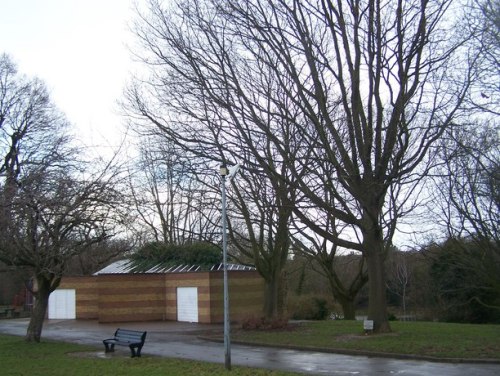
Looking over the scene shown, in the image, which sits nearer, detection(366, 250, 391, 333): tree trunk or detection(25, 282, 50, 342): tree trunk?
detection(25, 282, 50, 342): tree trunk

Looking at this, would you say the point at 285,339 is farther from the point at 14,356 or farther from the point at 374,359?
the point at 14,356

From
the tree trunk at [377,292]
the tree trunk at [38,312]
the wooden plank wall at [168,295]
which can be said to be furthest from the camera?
the wooden plank wall at [168,295]

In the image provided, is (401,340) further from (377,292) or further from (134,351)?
(134,351)

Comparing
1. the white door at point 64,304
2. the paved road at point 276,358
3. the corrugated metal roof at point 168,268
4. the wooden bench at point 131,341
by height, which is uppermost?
the corrugated metal roof at point 168,268

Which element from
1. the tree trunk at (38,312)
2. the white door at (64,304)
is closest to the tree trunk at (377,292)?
the tree trunk at (38,312)

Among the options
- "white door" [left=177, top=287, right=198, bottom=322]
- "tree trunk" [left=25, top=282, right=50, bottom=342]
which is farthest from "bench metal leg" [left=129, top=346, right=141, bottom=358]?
"white door" [left=177, top=287, right=198, bottom=322]

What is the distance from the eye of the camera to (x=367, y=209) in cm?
2072

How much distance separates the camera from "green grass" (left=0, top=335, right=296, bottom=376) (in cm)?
1380

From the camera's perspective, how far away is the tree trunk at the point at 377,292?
21.8 m

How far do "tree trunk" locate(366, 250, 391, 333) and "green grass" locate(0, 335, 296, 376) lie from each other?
8486 millimetres

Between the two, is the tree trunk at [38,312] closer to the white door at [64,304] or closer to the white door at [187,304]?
the white door at [187,304]

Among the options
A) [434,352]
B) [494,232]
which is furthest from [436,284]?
[434,352]

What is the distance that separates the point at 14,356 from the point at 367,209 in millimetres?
12078

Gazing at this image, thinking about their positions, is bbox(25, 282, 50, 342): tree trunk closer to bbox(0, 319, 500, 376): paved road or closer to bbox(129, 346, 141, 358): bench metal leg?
bbox(0, 319, 500, 376): paved road
